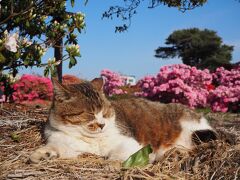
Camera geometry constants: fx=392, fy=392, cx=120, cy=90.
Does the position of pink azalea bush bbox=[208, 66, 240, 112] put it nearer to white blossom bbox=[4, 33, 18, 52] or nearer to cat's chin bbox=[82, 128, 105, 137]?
white blossom bbox=[4, 33, 18, 52]

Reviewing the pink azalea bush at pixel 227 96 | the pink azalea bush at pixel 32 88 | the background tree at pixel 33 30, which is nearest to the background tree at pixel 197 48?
the pink azalea bush at pixel 227 96

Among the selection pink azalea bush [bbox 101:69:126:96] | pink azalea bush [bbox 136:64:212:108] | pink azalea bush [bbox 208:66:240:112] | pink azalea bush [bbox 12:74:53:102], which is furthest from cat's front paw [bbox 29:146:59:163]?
pink azalea bush [bbox 101:69:126:96]

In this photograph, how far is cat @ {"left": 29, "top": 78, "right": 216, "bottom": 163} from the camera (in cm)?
351

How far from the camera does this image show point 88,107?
3607 mm

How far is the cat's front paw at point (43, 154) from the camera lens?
3211 mm

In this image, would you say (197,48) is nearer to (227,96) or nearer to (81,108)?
(227,96)

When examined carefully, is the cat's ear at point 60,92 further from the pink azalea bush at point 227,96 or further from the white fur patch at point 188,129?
the pink azalea bush at point 227,96

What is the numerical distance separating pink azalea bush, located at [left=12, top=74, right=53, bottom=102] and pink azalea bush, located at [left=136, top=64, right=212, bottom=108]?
2949 millimetres

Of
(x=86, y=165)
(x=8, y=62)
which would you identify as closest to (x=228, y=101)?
(x=8, y=62)

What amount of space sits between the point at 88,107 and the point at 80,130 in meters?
0.23

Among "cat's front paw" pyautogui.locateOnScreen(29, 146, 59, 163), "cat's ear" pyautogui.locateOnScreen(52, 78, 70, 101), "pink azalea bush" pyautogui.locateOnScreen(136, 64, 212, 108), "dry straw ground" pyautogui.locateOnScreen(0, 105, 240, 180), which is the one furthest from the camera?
"pink azalea bush" pyautogui.locateOnScreen(136, 64, 212, 108)

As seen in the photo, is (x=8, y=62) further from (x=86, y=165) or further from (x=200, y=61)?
(x=200, y=61)

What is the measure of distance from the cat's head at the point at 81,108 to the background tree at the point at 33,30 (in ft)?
3.20

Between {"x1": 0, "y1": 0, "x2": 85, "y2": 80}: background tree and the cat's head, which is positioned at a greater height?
{"x1": 0, "y1": 0, "x2": 85, "y2": 80}: background tree
